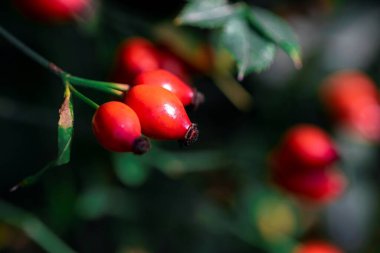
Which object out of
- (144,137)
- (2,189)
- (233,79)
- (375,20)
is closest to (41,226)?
(2,189)

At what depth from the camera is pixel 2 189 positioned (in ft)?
7.73

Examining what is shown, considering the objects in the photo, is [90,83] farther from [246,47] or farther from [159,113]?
[246,47]

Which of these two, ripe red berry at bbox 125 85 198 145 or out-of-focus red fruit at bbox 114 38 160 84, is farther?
out-of-focus red fruit at bbox 114 38 160 84

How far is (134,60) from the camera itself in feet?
5.51

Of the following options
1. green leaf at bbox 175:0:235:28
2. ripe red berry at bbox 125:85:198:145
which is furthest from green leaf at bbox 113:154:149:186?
ripe red berry at bbox 125:85:198:145

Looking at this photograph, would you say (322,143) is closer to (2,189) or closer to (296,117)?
(296,117)

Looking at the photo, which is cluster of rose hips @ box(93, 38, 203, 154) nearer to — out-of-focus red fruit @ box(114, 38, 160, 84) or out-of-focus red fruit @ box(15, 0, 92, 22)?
out-of-focus red fruit @ box(114, 38, 160, 84)

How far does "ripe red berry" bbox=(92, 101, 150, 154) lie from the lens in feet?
4.01

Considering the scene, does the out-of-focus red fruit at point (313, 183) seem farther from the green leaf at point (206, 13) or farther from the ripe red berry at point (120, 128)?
the ripe red berry at point (120, 128)

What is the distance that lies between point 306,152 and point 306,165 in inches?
1.5

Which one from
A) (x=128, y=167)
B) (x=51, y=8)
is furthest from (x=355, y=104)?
(x=51, y=8)

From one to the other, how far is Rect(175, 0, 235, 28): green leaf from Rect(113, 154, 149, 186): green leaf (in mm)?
582

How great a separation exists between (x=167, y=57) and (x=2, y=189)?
0.77m

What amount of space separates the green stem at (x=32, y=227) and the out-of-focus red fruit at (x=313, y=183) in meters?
0.66
